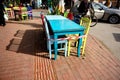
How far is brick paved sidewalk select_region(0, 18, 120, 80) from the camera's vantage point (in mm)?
4159

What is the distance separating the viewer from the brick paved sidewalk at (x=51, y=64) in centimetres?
416

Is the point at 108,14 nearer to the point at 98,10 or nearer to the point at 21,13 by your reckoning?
the point at 98,10

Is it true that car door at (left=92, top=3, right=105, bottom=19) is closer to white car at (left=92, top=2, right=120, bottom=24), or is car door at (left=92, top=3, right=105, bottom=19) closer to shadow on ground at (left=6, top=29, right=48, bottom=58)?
white car at (left=92, top=2, right=120, bottom=24)

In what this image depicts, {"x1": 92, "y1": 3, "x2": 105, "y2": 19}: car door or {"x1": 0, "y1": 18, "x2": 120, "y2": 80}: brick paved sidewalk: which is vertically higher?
{"x1": 92, "y1": 3, "x2": 105, "y2": 19}: car door

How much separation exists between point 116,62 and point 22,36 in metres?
4.45

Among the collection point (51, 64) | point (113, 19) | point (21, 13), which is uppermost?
point (21, 13)

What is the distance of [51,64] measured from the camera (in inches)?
188

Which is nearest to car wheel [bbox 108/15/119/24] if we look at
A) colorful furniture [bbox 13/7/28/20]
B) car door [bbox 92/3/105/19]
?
car door [bbox 92/3/105/19]

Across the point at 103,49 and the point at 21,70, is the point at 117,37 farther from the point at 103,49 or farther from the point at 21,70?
the point at 21,70

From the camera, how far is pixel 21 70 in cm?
444

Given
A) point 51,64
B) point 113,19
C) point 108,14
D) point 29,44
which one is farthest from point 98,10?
point 51,64

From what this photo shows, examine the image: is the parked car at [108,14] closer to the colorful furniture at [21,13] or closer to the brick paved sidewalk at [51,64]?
the colorful furniture at [21,13]

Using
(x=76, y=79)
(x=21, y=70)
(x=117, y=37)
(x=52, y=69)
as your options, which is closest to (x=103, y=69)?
(x=76, y=79)

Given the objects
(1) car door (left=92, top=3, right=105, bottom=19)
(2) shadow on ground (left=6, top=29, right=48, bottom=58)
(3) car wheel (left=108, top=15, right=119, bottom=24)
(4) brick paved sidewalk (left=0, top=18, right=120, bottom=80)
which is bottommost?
(4) brick paved sidewalk (left=0, top=18, right=120, bottom=80)
